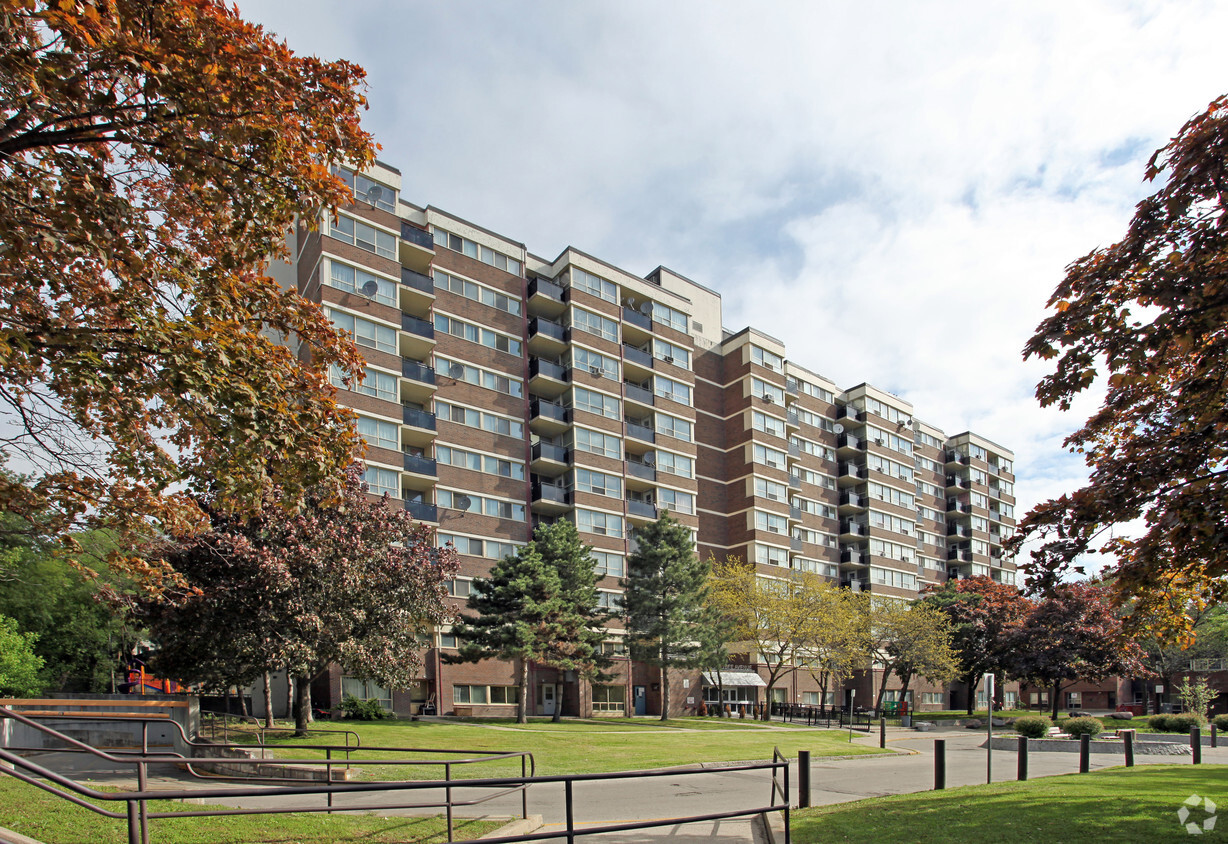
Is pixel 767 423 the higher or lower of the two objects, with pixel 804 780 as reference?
higher

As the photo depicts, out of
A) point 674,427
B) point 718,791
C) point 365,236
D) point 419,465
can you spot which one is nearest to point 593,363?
point 674,427

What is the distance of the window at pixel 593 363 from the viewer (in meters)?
56.9

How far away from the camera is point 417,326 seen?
1939 inches

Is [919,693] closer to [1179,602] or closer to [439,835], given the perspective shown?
[1179,602]

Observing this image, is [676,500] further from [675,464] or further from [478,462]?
[478,462]

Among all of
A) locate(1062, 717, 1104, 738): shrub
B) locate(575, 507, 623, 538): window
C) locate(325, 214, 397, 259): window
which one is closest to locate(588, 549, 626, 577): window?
locate(575, 507, 623, 538): window

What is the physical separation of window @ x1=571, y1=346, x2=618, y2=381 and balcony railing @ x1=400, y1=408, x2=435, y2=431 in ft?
38.0

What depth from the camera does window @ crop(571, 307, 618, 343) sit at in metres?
57.5

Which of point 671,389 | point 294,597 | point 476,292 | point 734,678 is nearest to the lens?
point 294,597

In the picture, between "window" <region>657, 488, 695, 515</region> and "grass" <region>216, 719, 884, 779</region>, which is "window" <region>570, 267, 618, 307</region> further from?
"grass" <region>216, 719, 884, 779</region>

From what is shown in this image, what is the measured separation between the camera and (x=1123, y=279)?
10.6 meters

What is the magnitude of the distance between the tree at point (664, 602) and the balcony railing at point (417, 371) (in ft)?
51.0

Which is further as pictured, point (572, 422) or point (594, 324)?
point (594, 324)

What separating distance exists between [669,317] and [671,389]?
18.7 ft
